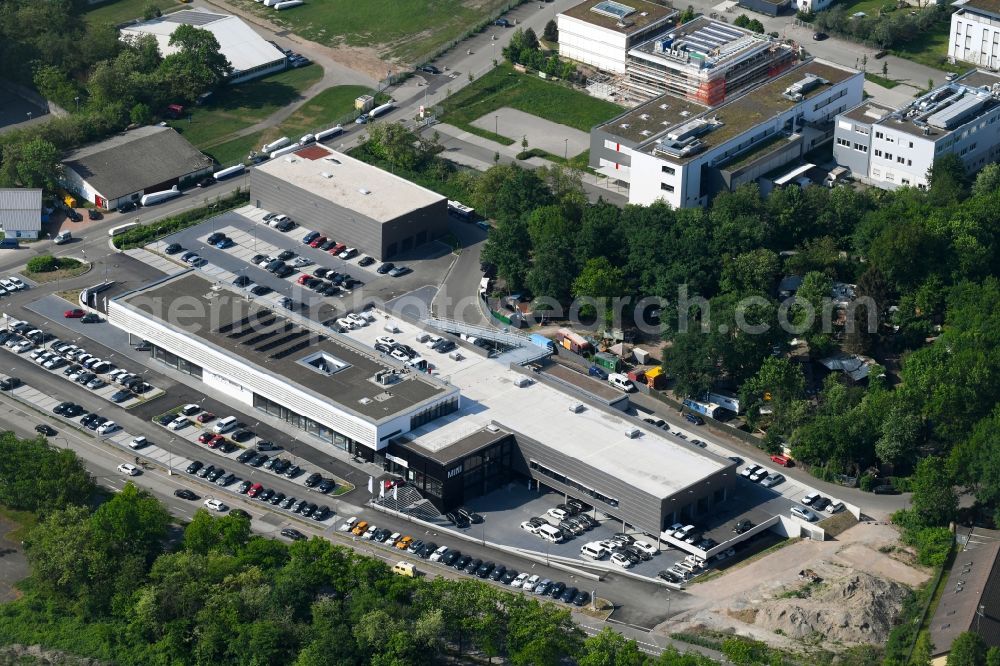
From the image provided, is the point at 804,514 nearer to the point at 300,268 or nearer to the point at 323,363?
the point at 323,363

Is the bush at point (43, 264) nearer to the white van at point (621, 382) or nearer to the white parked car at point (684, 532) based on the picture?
the white van at point (621, 382)

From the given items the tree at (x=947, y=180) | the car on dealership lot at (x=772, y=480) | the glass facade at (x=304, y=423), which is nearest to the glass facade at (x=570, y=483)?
the car on dealership lot at (x=772, y=480)

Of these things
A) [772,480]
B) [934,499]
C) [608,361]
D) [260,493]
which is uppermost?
[934,499]

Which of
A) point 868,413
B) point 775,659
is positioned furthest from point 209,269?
point 775,659

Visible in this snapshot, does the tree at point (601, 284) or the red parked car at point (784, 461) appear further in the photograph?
the tree at point (601, 284)

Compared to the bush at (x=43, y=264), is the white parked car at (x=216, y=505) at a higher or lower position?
lower

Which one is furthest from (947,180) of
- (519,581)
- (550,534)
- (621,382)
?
(519,581)

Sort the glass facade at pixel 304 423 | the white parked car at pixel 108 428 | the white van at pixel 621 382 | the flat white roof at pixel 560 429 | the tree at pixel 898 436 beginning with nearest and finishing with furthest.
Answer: the flat white roof at pixel 560 429 < the tree at pixel 898 436 < the glass facade at pixel 304 423 < the white parked car at pixel 108 428 < the white van at pixel 621 382
